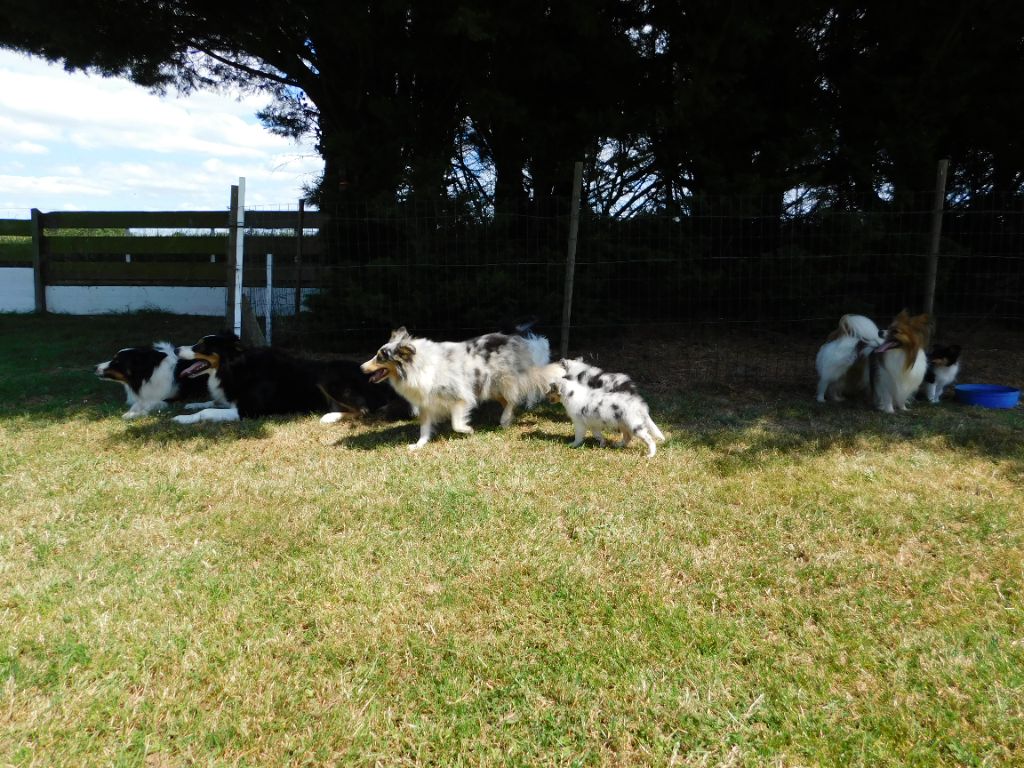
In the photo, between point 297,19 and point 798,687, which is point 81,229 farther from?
point 798,687

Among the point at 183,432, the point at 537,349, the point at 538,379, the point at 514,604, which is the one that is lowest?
the point at 514,604

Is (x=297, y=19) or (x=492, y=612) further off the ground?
(x=297, y=19)

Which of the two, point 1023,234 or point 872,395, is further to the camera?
point 1023,234

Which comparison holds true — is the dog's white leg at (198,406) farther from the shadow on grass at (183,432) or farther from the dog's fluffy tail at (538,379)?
the dog's fluffy tail at (538,379)

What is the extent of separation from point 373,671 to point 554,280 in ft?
22.1

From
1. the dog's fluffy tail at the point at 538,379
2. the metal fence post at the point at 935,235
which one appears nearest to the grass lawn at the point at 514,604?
the dog's fluffy tail at the point at 538,379

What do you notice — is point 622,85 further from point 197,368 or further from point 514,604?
point 514,604

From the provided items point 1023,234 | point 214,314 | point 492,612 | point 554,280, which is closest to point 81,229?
point 214,314

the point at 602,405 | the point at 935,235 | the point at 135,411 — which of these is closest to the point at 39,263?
the point at 135,411

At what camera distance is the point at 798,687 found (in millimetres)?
2691

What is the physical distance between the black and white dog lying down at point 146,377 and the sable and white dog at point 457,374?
2451 millimetres

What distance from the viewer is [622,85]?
29.6 ft

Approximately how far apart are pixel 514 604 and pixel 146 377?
5.39 m

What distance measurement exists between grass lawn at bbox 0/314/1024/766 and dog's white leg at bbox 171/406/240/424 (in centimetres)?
87
